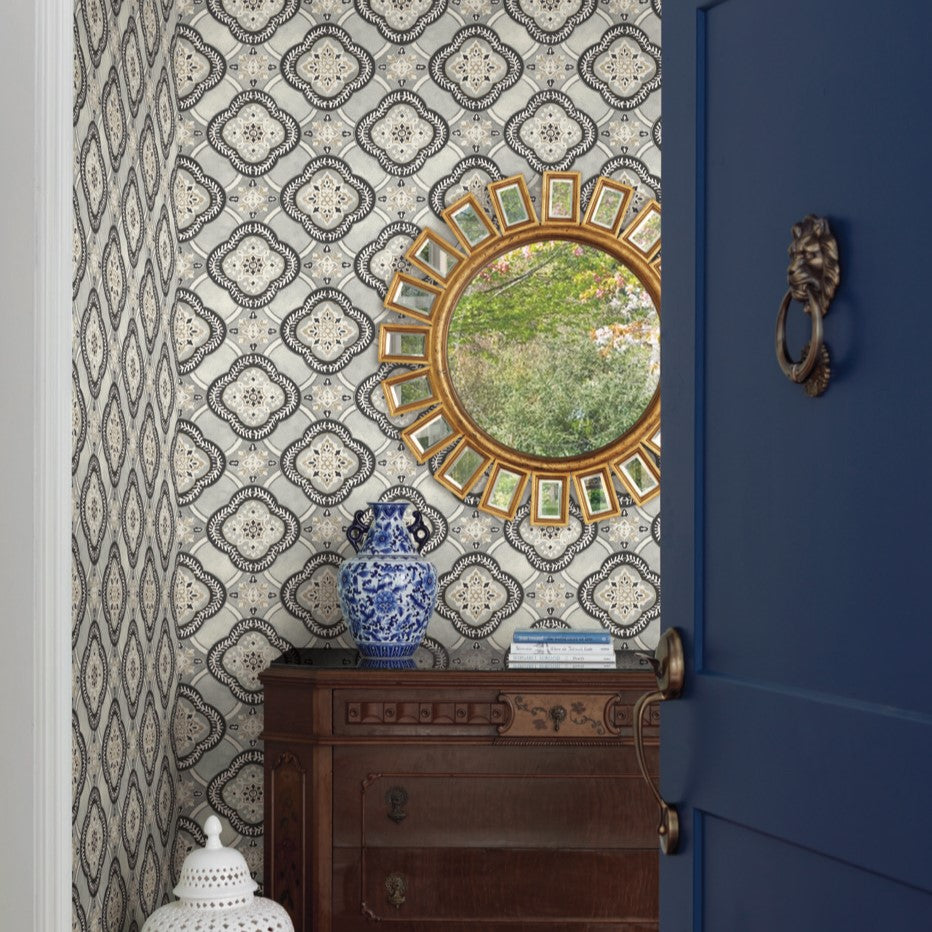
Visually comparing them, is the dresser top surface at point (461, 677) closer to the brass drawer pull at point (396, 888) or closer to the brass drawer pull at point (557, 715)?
the brass drawer pull at point (557, 715)

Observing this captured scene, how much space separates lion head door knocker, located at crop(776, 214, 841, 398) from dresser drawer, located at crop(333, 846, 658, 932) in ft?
6.91

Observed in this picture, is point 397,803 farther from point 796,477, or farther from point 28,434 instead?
point 796,477

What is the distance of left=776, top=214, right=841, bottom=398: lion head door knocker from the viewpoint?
47.9 inches

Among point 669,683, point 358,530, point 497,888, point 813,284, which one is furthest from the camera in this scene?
point 358,530

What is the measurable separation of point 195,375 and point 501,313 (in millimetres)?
973

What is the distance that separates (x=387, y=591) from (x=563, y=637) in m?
0.51

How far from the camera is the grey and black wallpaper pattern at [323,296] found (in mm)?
3619

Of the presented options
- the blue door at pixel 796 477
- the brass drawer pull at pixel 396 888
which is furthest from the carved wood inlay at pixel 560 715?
the blue door at pixel 796 477

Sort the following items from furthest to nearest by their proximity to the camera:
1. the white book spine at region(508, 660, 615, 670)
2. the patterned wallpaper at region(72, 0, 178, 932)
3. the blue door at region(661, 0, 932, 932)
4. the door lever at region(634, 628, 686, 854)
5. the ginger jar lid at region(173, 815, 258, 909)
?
1. the white book spine at region(508, 660, 615, 670)
2. the patterned wallpaper at region(72, 0, 178, 932)
3. the ginger jar lid at region(173, 815, 258, 909)
4. the door lever at region(634, 628, 686, 854)
5. the blue door at region(661, 0, 932, 932)

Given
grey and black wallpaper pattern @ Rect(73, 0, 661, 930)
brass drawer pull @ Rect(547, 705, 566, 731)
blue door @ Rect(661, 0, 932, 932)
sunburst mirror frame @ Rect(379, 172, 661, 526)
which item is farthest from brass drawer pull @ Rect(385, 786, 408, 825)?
blue door @ Rect(661, 0, 932, 932)

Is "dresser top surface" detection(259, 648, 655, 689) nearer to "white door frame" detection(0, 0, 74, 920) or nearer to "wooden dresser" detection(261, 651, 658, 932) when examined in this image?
"wooden dresser" detection(261, 651, 658, 932)

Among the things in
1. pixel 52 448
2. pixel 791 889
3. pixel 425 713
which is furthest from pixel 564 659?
pixel 791 889

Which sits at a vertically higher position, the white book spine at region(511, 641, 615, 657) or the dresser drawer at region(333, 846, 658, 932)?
the white book spine at region(511, 641, 615, 657)

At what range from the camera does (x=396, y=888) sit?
3043 millimetres
